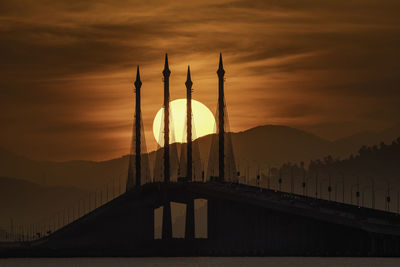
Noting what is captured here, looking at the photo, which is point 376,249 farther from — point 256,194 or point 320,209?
point 256,194

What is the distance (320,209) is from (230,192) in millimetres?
16508
